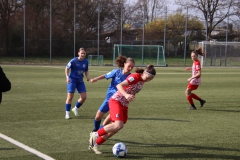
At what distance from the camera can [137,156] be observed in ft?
21.6

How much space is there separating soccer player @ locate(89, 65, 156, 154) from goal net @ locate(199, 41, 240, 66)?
34635mm

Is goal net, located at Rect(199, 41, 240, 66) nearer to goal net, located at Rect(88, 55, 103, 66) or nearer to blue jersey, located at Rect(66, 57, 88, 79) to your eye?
goal net, located at Rect(88, 55, 103, 66)

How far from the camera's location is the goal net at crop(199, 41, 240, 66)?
40456mm

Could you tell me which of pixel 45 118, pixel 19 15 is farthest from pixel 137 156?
pixel 19 15

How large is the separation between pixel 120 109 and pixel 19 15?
139 feet

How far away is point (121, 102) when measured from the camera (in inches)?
259

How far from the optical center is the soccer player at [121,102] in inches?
250

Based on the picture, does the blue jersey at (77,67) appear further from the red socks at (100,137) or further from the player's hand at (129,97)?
the player's hand at (129,97)

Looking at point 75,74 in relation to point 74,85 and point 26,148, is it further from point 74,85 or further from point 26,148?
point 26,148

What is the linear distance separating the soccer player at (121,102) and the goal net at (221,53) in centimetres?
3464

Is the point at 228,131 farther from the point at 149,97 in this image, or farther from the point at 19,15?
the point at 19,15

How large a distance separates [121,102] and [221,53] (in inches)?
1435

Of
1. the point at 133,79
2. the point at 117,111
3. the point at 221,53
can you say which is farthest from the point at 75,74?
the point at 221,53

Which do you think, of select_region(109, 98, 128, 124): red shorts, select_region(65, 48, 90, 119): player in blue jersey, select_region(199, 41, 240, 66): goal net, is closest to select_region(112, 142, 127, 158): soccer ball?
select_region(109, 98, 128, 124): red shorts
